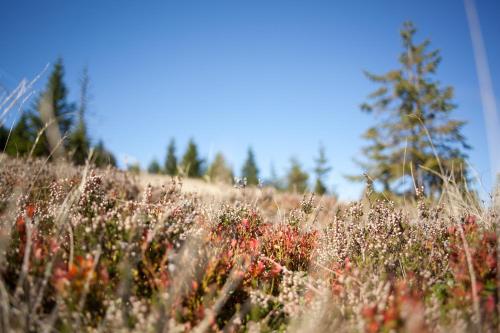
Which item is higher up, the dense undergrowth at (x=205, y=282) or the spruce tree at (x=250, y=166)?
the spruce tree at (x=250, y=166)

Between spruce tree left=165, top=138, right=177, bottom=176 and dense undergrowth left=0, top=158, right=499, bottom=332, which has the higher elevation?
spruce tree left=165, top=138, right=177, bottom=176

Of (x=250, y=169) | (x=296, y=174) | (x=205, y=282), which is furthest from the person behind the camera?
(x=250, y=169)

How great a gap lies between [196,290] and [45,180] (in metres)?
4.58

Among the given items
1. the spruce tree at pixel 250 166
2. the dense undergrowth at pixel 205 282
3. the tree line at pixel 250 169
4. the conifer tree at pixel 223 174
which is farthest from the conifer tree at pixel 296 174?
the dense undergrowth at pixel 205 282

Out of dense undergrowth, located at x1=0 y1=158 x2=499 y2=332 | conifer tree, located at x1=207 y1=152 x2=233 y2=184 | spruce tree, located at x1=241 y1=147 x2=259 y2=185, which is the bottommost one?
dense undergrowth, located at x1=0 y1=158 x2=499 y2=332

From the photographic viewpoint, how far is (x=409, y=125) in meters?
16.5

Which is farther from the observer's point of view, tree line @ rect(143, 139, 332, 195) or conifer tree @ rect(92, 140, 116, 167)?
Result: tree line @ rect(143, 139, 332, 195)

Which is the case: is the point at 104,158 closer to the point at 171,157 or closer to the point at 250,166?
the point at 250,166

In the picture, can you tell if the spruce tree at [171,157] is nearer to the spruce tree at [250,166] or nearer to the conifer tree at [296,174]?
the spruce tree at [250,166]

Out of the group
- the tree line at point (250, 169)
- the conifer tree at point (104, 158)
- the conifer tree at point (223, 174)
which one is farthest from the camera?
the tree line at point (250, 169)

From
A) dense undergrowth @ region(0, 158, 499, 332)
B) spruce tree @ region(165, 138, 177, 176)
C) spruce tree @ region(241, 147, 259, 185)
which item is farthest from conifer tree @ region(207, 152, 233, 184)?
spruce tree @ region(165, 138, 177, 176)

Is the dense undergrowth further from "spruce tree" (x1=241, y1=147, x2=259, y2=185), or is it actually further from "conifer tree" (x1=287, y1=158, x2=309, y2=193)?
"spruce tree" (x1=241, y1=147, x2=259, y2=185)

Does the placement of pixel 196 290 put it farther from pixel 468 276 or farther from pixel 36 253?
pixel 468 276

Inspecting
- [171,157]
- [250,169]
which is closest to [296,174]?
[250,169]
